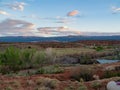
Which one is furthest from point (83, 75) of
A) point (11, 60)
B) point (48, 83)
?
point (11, 60)

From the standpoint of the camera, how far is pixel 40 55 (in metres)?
35.5

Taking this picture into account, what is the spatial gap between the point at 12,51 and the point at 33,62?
3.11 metres

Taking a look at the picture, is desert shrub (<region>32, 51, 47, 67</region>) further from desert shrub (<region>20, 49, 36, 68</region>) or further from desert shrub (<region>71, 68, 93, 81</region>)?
desert shrub (<region>71, 68, 93, 81</region>)

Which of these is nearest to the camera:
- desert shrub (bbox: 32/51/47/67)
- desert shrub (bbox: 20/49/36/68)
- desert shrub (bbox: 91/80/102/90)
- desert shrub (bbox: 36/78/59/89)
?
desert shrub (bbox: 36/78/59/89)

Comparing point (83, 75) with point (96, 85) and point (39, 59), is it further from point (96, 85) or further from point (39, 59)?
point (39, 59)

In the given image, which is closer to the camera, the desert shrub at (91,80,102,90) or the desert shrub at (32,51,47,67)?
the desert shrub at (91,80,102,90)

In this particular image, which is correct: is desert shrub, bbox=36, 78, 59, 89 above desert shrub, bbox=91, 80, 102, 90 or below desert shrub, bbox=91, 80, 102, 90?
above

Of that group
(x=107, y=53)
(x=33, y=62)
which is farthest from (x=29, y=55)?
(x=107, y=53)

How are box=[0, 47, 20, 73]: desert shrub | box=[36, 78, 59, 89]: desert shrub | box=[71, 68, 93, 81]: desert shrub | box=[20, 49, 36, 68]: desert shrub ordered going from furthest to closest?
box=[20, 49, 36, 68]: desert shrub < box=[0, 47, 20, 73]: desert shrub < box=[71, 68, 93, 81]: desert shrub < box=[36, 78, 59, 89]: desert shrub

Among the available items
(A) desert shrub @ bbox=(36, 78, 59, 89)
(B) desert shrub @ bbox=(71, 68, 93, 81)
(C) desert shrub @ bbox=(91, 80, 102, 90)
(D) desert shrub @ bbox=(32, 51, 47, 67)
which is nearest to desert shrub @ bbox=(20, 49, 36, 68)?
(D) desert shrub @ bbox=(32, 51, 47, 67)

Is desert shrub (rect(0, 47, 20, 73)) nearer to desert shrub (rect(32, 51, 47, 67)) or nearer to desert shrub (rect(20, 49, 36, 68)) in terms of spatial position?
desert shrub (rect(20, 49, 36, 68))

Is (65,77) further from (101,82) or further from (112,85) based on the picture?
(112,85)

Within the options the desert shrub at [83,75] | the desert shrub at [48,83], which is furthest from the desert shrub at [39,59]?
the desert shrub at [48,83]

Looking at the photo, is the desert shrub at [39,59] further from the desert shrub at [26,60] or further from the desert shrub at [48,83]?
the desert shrub at [48,83]
